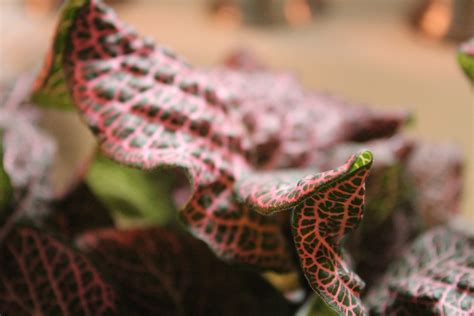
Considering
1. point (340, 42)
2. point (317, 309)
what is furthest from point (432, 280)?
point (340, 42)

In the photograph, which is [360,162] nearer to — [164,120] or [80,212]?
[164,120]

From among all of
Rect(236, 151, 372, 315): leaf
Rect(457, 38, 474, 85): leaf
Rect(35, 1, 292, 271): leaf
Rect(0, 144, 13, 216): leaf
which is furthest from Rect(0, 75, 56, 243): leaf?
Rect(457, 38, 474, 85): leaf

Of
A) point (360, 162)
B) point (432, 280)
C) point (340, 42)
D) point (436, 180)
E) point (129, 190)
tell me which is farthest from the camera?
point (340, 42)

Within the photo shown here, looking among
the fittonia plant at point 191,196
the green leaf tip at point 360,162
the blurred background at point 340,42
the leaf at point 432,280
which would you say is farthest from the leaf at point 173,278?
the blurred background at point 340,42

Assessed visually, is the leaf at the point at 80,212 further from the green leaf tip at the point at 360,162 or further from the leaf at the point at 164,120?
the green leaf tip at the point at 360,162

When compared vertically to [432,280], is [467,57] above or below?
above

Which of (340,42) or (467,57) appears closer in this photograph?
(467,57)

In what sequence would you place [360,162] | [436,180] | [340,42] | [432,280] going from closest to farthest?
1. [360,162]
2. [432,280]
3. [436,180]
4. [340,42]

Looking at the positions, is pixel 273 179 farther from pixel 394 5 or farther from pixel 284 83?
pixel 394 5
